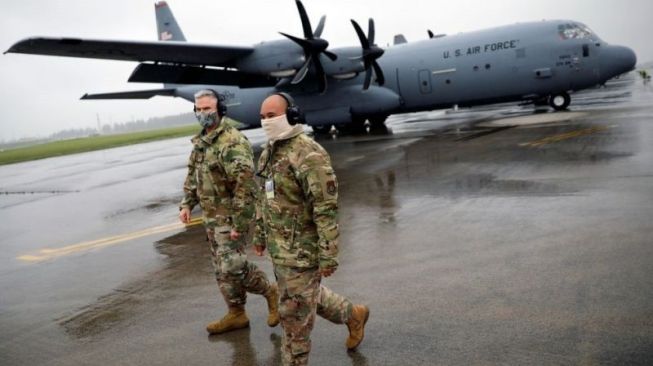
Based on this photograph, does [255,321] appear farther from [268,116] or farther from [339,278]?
[268,116]

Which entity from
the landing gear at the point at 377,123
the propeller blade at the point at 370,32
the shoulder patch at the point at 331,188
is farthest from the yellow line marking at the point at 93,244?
the landing gear at the point at 377,123

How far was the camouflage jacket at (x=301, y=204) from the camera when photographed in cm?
301

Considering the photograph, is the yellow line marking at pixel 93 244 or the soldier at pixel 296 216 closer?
the soldier at pixel 296 216

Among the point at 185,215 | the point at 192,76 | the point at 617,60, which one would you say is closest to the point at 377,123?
the point at 192,76

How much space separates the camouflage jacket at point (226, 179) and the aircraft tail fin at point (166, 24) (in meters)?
24.0

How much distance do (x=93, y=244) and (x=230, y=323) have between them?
479cm

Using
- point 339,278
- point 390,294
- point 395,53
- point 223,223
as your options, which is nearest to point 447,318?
point 390,294

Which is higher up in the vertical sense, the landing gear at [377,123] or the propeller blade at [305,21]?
the propeller blade at [305,21]

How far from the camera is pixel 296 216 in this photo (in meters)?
3.15

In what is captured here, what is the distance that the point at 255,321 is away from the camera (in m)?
4.38

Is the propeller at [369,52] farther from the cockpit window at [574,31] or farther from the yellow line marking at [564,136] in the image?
the yellow line marking at [564,136]

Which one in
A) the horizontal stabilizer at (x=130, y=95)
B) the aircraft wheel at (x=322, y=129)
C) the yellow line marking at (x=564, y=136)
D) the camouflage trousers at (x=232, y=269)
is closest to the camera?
the camouflage trousers at (x=232, y=269)

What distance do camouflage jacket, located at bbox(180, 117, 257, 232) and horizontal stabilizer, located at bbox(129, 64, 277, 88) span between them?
14830mm

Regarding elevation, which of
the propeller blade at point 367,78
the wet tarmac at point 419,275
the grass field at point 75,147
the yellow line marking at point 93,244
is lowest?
the wet tarmac at point 419,275
